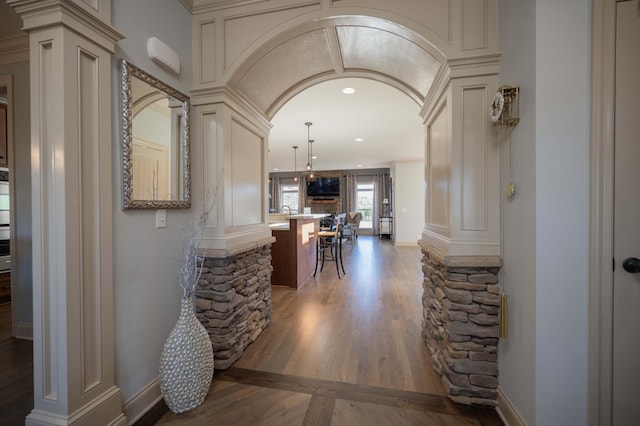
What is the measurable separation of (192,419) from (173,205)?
133cm

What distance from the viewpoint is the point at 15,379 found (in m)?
1.86

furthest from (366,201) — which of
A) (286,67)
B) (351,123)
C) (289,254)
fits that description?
(286,67)

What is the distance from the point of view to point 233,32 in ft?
6.57

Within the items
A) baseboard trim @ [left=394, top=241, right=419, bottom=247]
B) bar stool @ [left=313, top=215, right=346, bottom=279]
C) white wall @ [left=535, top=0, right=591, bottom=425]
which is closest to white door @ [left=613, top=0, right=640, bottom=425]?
white wall @ [left=535, top=0, right=591, bottom=425]

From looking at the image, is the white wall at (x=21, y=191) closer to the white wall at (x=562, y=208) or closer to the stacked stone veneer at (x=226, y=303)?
the stacked stone veneer at (x=226, y=303)

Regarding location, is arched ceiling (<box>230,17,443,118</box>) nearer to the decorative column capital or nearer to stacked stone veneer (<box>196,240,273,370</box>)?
the decorative column capital

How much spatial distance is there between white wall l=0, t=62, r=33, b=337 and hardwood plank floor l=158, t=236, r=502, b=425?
7.01 ft

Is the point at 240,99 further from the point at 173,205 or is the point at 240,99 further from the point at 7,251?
the point at 7,251

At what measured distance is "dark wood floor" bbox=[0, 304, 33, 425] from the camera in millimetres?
1569

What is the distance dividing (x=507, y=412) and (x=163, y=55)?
3041 mm

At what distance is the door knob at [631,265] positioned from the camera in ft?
3.82

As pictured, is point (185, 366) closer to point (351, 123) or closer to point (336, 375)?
point (336, 375)

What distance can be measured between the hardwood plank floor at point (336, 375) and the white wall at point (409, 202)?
525 cm

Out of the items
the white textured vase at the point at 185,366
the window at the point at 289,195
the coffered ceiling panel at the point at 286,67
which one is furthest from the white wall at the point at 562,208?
the window at the point at 289,195
